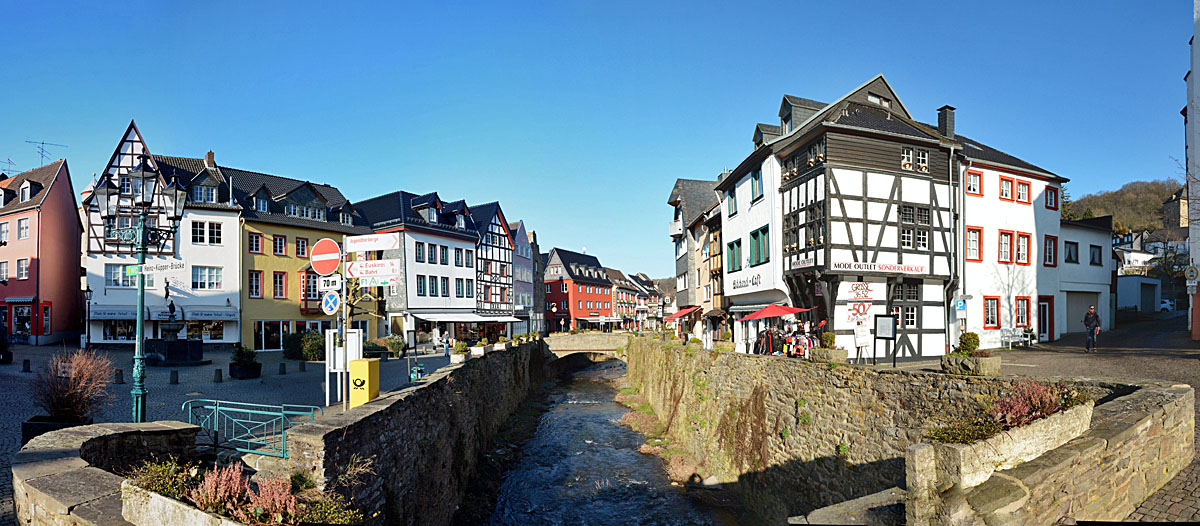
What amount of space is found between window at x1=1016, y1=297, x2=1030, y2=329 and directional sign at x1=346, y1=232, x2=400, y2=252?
27385mm

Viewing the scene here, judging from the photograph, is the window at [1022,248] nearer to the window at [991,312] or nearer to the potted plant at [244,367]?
the window at [991,312]

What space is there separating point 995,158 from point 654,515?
2316 centimetres

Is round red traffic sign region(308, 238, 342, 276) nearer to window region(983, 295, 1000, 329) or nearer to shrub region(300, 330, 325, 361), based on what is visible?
shrub region(300, 330, 325, 361)

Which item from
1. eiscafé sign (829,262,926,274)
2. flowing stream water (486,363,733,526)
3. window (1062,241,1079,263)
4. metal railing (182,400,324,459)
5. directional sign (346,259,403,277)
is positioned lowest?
flowing stream water (486,363,733,526)

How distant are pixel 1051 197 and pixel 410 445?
31.4m

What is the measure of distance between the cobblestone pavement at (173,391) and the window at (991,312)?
77.7ft

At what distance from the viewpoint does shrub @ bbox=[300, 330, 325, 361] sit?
31.0 meters

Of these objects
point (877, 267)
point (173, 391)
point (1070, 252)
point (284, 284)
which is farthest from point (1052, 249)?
point (284, 284)

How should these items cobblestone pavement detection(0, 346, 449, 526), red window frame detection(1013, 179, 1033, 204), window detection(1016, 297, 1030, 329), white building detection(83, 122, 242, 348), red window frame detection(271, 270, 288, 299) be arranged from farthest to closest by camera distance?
red window frame detection(271, 270, 288, 299) → white building detection(83, 122, 242, 348) → red window frame detection(1013, 179, 1033, 204) → window detection(1016, 297, 1030, 329) → cobblestone pavement detection(0, 346, 449, 526)

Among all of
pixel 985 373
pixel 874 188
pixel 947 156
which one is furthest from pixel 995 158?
pixel 985 373

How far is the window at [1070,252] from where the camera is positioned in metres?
30.1

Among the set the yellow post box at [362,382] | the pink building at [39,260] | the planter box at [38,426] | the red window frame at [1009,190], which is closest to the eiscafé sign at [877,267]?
the red window frame at [1009,190]

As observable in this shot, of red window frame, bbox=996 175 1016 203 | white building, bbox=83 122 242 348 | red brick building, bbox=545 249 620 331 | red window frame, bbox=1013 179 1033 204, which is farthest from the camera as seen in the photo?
red brick building, bbox=545 249 620 331

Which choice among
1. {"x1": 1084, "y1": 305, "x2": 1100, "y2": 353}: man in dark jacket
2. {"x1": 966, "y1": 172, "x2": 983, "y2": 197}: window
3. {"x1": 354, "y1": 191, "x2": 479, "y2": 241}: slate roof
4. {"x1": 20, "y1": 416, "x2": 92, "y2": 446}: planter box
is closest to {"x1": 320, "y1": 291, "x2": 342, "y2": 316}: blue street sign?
{"x1": 20, "y1": 416, "x2": 92, "y2": 446}: planter box
